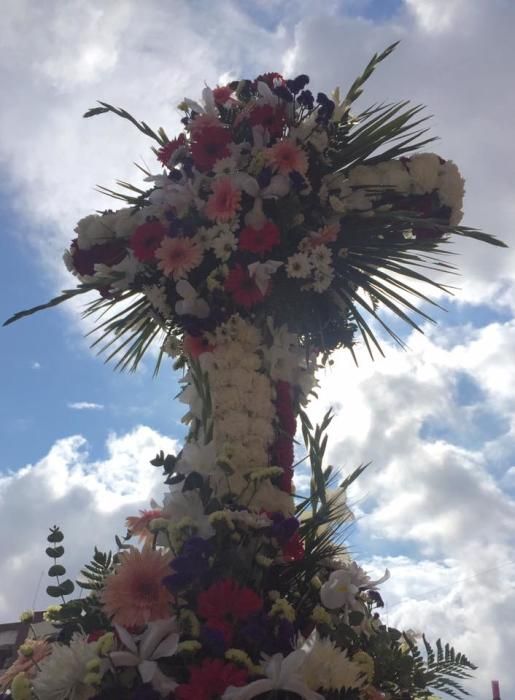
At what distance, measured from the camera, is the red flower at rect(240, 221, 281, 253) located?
3.66m

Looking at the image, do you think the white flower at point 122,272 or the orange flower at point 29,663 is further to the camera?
the white flower at point 122,272

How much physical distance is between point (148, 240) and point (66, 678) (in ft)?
6.79

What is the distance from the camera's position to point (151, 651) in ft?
8.21

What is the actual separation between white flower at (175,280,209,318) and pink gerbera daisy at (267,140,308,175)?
0.72 metres

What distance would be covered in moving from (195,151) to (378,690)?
260 centimetres

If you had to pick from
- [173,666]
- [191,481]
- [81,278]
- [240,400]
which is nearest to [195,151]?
[81,278]

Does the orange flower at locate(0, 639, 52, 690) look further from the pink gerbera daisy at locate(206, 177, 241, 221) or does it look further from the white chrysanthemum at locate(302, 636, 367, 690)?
the pink gerbera daisy at locate(206, 177, 241, 221)

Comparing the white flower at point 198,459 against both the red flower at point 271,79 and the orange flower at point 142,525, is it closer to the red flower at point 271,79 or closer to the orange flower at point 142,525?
the orange flower at point 142,525

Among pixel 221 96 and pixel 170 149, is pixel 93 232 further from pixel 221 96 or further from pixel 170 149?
pixel 221 96

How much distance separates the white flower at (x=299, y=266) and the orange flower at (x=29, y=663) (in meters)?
1.88

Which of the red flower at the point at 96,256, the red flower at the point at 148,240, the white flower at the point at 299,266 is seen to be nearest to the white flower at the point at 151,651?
the white flower at the point at 299,266

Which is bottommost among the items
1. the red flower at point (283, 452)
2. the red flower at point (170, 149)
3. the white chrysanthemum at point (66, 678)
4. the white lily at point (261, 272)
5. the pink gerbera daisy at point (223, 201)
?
the white chrysanthemum at point (66, 678)

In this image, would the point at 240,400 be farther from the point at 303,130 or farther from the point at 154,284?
the point at 303,130

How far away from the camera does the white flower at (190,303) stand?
3725 millimetres
